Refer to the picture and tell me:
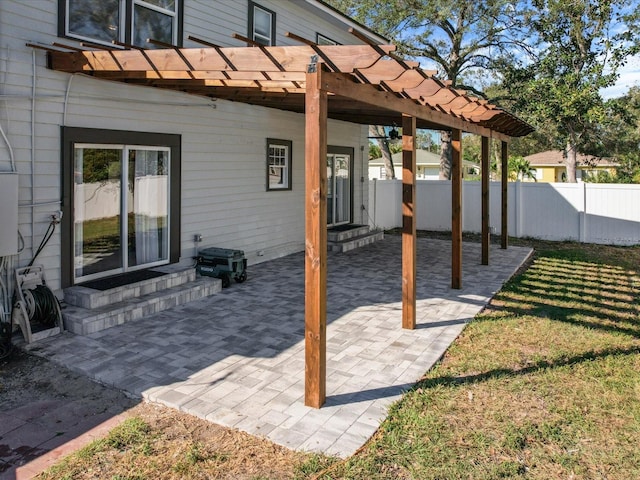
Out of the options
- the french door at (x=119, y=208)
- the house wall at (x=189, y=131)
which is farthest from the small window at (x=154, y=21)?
the french door at (x=119, y=208)

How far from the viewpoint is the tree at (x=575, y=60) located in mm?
15289

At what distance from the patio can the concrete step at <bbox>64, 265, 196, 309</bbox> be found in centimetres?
46

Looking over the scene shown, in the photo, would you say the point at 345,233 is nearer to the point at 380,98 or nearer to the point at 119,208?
the point at 119,208

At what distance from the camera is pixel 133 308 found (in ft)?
20.7

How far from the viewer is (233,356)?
204 inches

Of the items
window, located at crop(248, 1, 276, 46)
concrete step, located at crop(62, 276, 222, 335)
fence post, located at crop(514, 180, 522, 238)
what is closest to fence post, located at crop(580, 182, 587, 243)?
fence post, located at crop(514, 180, 522, 238)

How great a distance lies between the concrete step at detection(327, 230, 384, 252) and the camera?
11.7m

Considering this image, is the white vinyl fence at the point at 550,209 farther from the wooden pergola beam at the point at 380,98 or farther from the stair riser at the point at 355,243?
the wooden pergola beam at the point at 380,98

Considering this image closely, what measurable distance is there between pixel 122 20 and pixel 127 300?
386 centimetres

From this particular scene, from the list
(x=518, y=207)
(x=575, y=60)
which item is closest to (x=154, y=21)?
(x=518, y=207)

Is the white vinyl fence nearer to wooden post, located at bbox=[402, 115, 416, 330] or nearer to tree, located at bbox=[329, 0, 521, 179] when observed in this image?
tree, located at bbox=[329, 0, 521, 179]

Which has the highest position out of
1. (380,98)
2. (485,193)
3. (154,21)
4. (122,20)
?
(154,21)

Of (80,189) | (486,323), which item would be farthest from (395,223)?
(80,189)

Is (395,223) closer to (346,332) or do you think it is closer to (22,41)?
(346,332)
